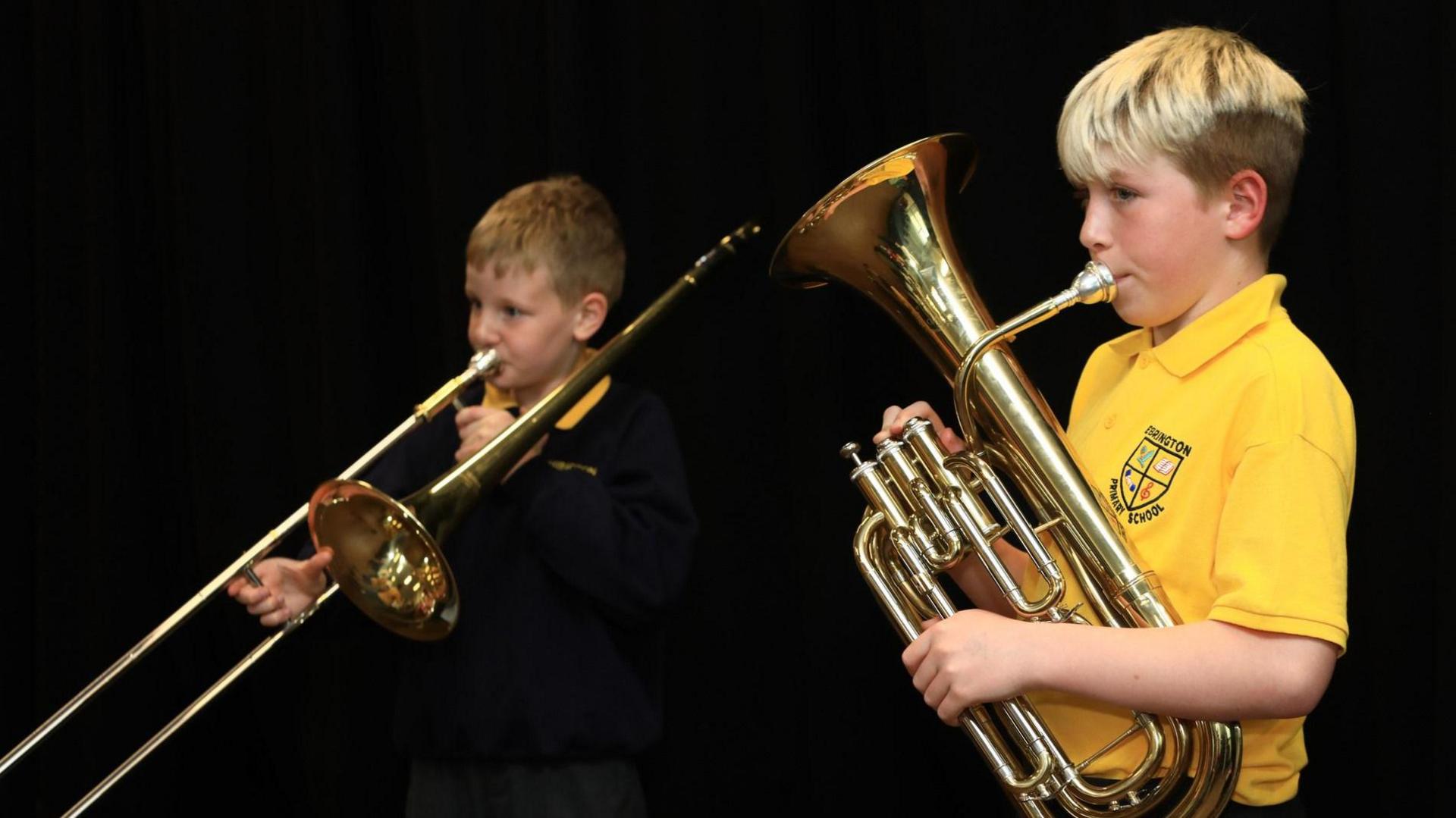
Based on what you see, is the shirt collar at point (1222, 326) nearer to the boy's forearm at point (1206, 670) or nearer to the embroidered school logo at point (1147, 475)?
the embroidered school logo at point (1147, 475)

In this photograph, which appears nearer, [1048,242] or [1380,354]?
[1380,354]

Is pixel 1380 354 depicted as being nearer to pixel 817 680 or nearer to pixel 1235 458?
pixel 1235 458

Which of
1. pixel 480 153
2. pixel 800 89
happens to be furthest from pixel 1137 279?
pixel 480 153

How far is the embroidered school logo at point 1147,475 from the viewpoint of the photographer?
4.03 ft

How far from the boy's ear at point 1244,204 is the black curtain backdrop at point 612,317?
300 millimetres

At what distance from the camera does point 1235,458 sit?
1.18m

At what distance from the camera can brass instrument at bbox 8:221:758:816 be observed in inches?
61.2

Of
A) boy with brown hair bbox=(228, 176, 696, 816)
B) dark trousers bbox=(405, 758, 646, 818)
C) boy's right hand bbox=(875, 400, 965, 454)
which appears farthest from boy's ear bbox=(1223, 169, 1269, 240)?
dark trousers bbox=(405, 758, 646, 818)

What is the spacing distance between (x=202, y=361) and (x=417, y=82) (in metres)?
0.63

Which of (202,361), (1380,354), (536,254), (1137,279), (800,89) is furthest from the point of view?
(202,361)

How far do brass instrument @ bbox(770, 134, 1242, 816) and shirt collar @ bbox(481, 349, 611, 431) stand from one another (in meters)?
0.44

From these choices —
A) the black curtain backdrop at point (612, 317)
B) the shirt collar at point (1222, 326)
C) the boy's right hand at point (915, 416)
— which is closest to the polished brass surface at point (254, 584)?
the black curtain backdrop at point (612, 317)

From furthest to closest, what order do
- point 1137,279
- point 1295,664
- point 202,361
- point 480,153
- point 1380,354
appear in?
point 202,361
point 480,153
point 1380,354
point 1137,279
point 1295,664

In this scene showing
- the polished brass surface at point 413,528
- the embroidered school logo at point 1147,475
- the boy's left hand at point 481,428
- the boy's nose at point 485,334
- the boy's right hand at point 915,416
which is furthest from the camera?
the boy's nose at point 485,334
